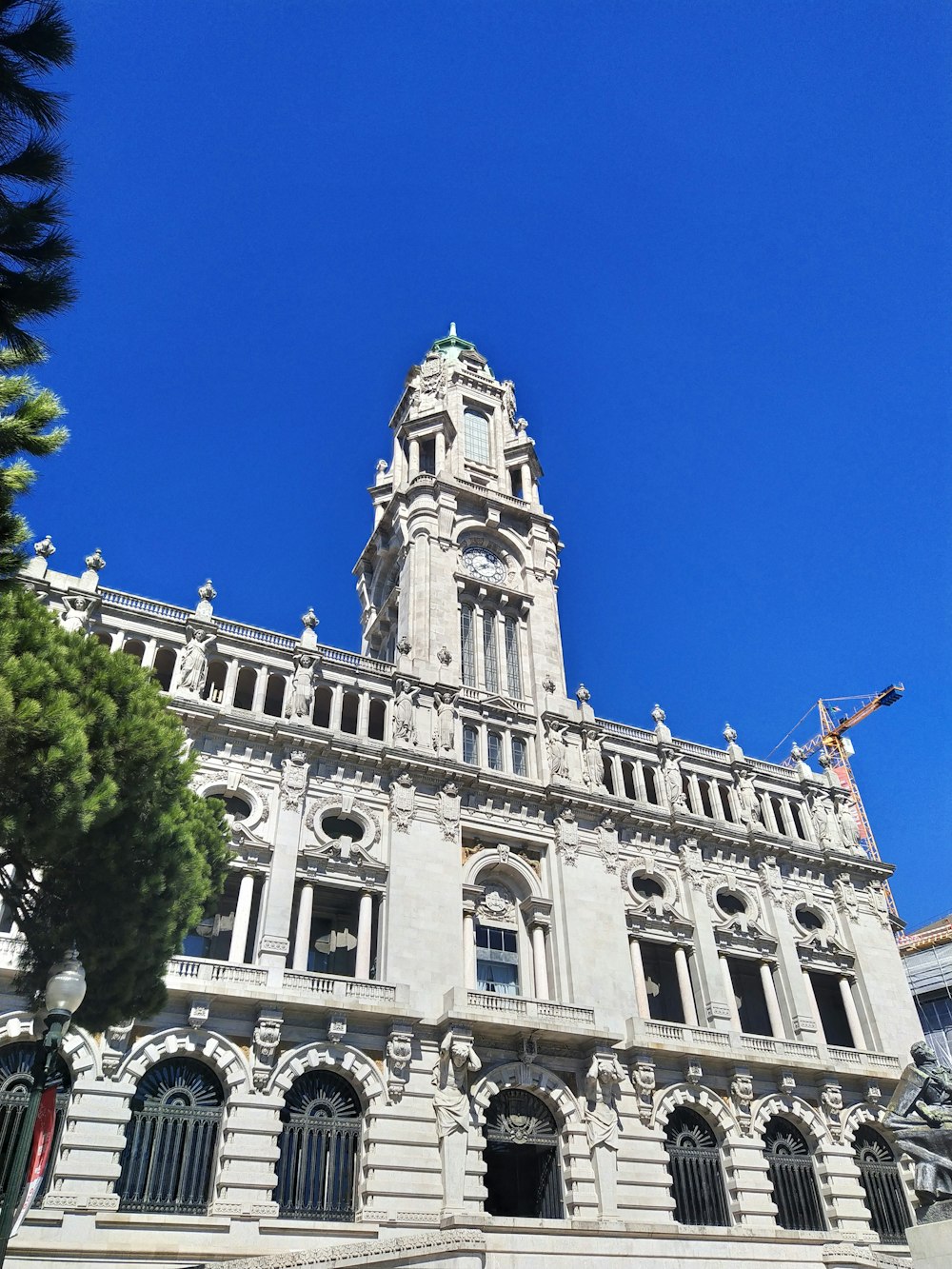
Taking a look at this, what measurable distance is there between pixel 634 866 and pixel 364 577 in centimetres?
2421

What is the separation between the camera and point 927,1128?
18953 millimetres

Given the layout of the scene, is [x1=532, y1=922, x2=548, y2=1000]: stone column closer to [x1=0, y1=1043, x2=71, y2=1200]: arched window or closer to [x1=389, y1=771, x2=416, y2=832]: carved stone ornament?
[x1=389, y1=771, x2=416, y2=832]: carved stone ornament

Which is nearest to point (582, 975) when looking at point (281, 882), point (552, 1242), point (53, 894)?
point (552, 1242)

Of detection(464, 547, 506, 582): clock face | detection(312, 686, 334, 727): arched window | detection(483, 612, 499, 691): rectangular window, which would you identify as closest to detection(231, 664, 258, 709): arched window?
detection(312, 686, 334, 727): arched window

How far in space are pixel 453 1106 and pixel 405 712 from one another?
49.6 feet

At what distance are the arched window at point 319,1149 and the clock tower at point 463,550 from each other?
16.8m

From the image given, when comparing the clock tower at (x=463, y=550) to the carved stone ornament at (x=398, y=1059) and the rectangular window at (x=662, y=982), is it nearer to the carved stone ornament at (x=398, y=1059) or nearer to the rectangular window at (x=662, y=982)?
the rectangular window at (x=662, y=982)

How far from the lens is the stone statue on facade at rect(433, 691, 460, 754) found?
128ft

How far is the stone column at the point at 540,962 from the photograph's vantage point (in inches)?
1398

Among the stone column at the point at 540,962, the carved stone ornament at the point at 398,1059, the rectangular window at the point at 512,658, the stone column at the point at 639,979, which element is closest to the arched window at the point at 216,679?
the rectangular window at the point at 512,658

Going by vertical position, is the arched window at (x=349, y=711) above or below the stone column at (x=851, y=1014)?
above

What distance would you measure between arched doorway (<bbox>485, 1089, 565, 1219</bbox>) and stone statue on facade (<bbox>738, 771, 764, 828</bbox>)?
17457 millimetres

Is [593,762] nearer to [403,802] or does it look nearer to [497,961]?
[403,802]

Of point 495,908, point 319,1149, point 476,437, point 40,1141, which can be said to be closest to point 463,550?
point 476,437
